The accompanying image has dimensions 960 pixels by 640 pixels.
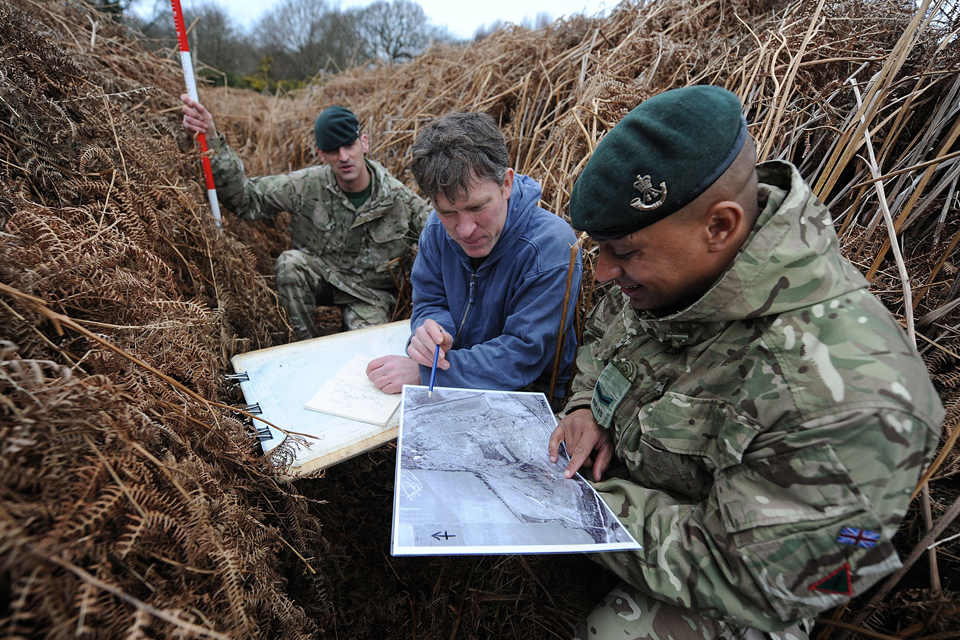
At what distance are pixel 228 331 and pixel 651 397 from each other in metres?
1.95

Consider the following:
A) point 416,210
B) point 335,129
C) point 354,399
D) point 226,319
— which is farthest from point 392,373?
point 335,129

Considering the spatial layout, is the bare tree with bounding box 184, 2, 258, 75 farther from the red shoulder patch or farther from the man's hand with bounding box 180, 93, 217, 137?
the red shoulder patch

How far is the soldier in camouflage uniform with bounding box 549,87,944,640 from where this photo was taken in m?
0.95

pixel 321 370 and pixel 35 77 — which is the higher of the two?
pixel 35 77

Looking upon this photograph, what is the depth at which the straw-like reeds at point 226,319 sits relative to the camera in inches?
33.2

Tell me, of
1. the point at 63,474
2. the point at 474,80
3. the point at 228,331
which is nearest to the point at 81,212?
the point at 228,331

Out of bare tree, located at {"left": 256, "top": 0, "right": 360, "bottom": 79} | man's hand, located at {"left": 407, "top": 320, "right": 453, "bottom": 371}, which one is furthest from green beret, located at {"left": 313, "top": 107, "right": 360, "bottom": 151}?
bare tree, located at {"left": 256, "top": 0, "right": 360, "bottom": 79}

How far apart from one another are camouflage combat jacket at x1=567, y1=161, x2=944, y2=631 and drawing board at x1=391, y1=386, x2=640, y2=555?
14 cm

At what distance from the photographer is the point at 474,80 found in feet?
14.1

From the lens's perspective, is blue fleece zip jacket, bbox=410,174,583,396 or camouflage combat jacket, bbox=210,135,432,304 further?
camouflage combat jacket, bbox=210,135,432,304

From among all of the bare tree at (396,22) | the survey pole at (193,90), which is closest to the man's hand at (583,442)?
the survey pole at (193,90)

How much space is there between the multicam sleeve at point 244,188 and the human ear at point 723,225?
3149mm

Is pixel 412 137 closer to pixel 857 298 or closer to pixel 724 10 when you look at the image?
pixel 724 10

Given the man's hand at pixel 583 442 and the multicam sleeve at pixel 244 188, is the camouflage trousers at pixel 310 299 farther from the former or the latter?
the man's hand at pixel 583 442
